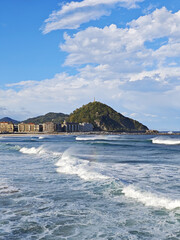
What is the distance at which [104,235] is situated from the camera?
7.45 metres

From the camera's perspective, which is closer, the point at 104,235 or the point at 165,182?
the point at 104,235

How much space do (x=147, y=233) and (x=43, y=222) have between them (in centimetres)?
327

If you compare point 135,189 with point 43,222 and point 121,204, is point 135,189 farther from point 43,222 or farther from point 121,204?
point 43,222

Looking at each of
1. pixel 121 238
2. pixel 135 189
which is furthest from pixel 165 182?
pixel 121 238

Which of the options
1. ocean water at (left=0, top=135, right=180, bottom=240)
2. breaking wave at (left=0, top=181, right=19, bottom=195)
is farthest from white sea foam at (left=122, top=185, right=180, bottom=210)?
breaking wave at (left=0, top=181, right=19, bottom=195)

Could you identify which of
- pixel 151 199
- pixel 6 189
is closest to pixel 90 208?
pixel 151 199

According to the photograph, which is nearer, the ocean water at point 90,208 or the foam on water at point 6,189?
the ocean water at point 90,208

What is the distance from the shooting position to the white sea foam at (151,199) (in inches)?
389

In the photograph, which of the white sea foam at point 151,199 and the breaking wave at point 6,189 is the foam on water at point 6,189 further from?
the white sea foam at point 151,199

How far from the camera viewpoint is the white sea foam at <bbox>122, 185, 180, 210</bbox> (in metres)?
9.88

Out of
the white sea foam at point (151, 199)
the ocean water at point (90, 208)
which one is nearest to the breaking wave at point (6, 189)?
the ocean water at point (90, 208)

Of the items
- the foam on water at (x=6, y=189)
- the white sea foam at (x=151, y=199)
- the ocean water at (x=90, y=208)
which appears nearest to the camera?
the ocean water at (x=90, y=208)

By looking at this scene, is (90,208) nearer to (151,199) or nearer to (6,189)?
(151,199)

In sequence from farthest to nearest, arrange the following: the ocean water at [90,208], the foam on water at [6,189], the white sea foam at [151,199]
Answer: the foam on water at [6,189] < the white sea foam at [151,199] < the ocean water at [90,208]
